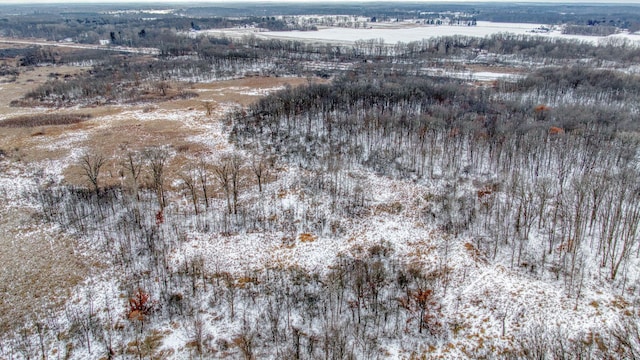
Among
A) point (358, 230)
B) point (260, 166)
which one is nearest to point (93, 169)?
point (260, 166)

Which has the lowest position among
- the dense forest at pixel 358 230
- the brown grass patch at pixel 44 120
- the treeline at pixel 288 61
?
the dense forest at pixel 358 230

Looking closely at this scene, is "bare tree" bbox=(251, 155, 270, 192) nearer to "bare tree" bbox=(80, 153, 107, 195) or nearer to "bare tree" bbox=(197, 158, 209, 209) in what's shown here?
"bare tree" bbox=(197, 158, 209, 209)

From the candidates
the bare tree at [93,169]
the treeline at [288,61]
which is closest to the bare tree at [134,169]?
the bare tree at [93,169]

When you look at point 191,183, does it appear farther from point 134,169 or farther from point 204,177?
point 134,169

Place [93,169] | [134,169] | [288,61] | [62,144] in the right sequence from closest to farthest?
[93,169], [134,169], [62,144], [288,61]

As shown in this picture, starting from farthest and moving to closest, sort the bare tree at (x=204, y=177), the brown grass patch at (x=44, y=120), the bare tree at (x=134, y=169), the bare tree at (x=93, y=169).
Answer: the brown grass patch at (x=44, y=120) → the bare tree at (x=134, y=169) → the bare tree at (x=204, y=177) → the bare tree at (x=93, y=169)

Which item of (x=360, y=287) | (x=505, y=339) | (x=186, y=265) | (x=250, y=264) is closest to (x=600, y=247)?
(x=505, y=339)

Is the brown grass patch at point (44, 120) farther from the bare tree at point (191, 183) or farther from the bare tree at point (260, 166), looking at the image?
the bare tree at point (260, 166)

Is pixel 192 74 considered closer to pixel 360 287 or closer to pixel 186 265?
pixel 186 265

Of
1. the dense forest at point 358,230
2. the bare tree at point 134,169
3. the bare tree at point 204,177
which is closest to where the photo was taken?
the dense forest at point 358,230
